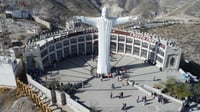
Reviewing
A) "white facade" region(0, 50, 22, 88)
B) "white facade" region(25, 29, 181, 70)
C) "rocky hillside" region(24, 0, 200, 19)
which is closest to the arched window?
"white facade" region(25, 29, 181, 70)

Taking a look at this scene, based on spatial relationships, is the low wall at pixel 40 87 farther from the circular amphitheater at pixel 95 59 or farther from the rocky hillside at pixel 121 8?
the rocky hillside at pixel 121 8


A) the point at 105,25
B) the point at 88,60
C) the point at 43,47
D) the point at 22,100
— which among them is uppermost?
the point at 105,25

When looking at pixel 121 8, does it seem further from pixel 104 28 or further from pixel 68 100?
pixel 68 100

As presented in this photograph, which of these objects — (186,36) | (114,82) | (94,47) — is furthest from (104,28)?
(186,36)

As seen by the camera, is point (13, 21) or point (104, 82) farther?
point (13, 21)

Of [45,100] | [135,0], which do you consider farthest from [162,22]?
[135,0]

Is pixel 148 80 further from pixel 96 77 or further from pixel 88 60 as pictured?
pixel 88 60

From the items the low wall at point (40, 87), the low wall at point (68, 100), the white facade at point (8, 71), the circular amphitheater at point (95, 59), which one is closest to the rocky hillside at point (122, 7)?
the circular amphitheater at point (95, 59)
